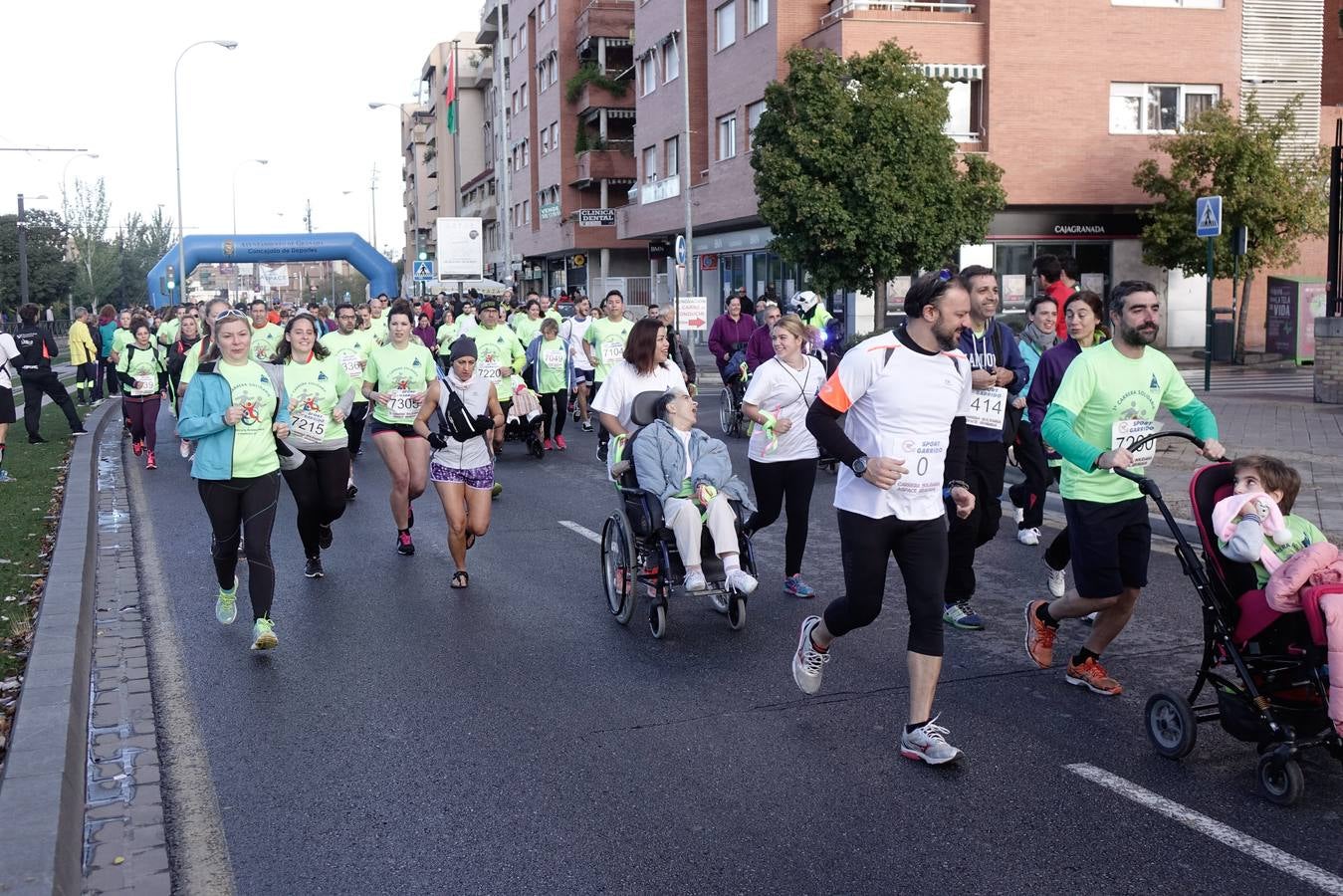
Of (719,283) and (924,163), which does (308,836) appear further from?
(719,283)

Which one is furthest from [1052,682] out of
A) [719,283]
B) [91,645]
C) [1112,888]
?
[719,283]

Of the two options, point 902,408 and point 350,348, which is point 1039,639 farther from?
point 350,348

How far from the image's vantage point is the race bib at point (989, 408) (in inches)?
294

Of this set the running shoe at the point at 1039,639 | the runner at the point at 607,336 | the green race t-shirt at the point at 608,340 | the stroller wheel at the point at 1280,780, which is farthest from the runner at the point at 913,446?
the green race t-shirt at the point at 608,340

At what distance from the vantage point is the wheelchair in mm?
7289

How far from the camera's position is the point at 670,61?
140 feet

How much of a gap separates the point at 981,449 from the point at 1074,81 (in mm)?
26969

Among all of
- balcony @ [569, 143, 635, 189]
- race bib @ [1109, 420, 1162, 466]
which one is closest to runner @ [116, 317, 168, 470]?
race bib @ [1109, 420, 1162, 466]

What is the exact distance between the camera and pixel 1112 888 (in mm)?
4047

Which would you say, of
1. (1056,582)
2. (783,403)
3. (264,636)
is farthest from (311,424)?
(1056,582)

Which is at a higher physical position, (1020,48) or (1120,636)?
(1020,48)

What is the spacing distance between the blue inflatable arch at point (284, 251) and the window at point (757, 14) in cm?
2205

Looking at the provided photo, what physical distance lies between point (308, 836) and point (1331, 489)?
9.61 meters

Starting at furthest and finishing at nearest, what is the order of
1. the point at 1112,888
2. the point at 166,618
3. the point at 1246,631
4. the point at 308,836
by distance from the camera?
the point at 166,618
the point at 1246,631
the point at 308,836
the point at 1112,888
